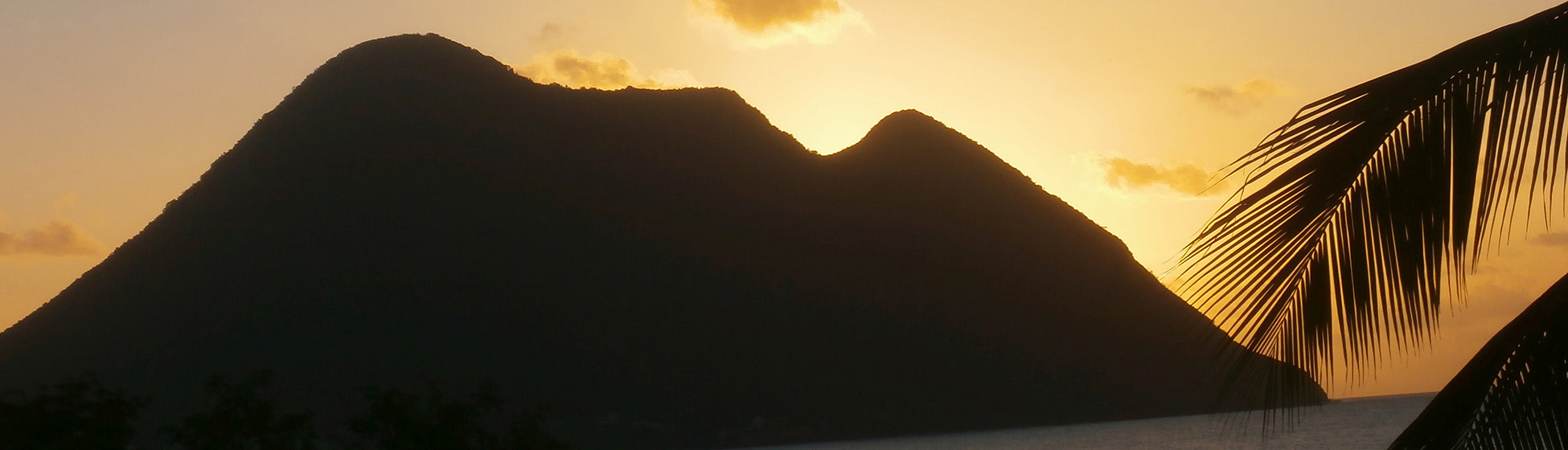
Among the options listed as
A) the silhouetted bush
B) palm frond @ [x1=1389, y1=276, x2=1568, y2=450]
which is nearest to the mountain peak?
the silhouetted bush

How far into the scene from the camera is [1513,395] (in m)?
3.17

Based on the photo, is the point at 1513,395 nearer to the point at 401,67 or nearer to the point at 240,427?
the point at 240,427

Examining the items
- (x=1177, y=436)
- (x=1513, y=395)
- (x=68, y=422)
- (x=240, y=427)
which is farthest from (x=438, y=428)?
(x=1177, y=436)

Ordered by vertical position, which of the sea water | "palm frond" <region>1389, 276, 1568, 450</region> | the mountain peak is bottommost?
"palm frond" <region>1389, 276, 1568, 450</region>

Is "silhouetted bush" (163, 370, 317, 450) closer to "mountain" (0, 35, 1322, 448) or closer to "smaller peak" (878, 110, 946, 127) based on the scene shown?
"mountain" (0, 35, 1322, 448)

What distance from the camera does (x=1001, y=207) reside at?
539 ft

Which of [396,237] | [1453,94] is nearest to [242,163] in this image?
[396,237]

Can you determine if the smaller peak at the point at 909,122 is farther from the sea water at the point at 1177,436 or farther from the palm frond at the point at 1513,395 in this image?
the palm frond at the point at 1513,395

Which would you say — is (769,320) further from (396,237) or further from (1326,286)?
(1326,286)

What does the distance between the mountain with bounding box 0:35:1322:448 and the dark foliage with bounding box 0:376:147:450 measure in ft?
371

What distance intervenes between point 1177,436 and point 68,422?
11097cm

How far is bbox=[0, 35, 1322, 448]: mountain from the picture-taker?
130 meters

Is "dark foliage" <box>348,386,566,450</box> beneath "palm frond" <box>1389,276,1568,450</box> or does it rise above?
above

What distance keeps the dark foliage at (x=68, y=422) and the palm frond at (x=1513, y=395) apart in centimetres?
954
